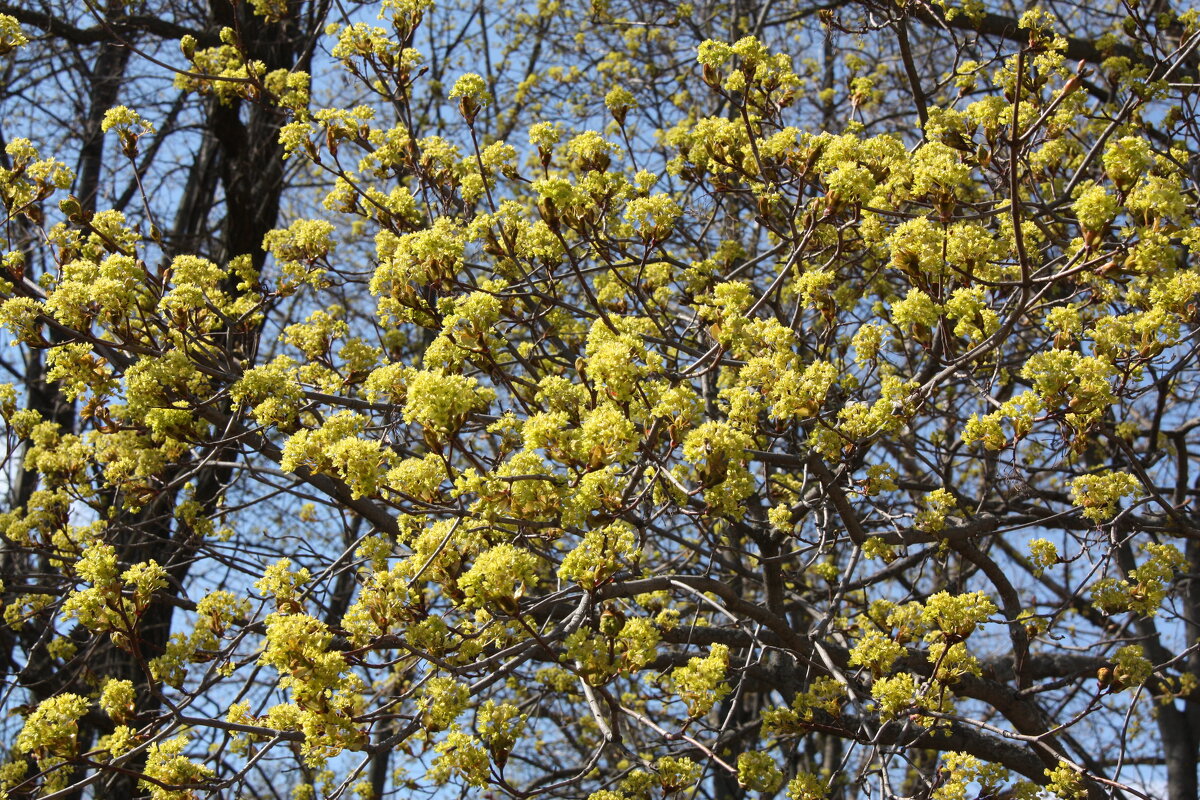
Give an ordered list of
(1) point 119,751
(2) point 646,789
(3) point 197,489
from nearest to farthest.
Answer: (1) point 119,751, (2) point 646,789, (3) point 197,489

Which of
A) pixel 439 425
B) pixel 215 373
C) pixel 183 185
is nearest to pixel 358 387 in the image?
pixel 215 373

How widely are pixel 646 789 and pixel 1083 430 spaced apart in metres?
2.19

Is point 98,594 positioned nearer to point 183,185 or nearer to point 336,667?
point 336,667

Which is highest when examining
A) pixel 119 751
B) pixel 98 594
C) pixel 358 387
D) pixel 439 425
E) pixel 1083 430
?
pixel 358 387

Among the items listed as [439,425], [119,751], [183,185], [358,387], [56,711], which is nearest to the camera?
[439,425]

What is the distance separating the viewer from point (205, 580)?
26.9ft

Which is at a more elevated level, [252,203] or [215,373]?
[252,203]

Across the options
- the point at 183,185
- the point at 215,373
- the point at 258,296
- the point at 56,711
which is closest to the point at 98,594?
the point at 56,711

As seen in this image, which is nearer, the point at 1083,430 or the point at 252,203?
the point at 1083,430

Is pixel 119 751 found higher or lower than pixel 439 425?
lower

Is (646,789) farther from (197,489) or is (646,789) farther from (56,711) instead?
(197,489)

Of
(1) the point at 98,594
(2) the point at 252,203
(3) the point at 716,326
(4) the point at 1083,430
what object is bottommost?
(1) the point at 98,594

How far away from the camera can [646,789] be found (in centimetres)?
400

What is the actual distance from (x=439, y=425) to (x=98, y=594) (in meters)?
1.52
